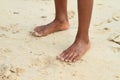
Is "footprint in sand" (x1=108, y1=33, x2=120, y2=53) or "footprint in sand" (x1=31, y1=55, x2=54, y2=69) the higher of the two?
"footprint in sand" (x1=31, y1=55, x2=54, y2=69)

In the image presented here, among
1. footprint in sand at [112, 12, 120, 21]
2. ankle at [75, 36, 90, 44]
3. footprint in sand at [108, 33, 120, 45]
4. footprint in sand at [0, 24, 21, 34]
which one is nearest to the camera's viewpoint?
ankle at [75, 36, 90, 44]

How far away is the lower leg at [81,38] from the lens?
2.26 meters

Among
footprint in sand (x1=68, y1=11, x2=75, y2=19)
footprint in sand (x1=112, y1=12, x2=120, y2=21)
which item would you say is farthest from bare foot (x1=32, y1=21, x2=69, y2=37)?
footprint in sand (x1=112, y1=12, x2=120, y2=21)

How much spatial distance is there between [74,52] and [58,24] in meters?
0.44

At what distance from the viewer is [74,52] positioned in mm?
2348

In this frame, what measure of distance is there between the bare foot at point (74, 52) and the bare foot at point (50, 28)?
347 mm

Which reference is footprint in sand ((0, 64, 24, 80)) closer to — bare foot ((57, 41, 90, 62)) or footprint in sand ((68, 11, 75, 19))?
bare foot ((57, 41, 90, 62))

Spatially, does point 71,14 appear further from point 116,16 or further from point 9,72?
point 9,72

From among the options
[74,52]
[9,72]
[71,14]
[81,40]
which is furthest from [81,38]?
[71,14]

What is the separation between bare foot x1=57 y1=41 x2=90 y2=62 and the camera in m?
2.30

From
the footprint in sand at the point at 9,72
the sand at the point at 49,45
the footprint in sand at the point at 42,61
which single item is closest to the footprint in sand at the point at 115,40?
the sand at the point at 49,45

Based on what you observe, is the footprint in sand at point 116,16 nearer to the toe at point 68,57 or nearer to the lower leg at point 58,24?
the lower leg at point 58,24

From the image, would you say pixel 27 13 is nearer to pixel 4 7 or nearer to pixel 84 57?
pixel 4 7

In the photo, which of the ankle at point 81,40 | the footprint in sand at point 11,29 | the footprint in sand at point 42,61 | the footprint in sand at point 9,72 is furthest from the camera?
the footprint in sand at point 11,29
